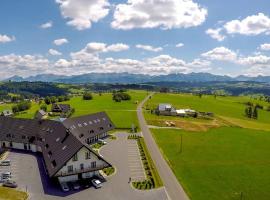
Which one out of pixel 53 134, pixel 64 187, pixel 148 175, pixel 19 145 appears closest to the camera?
pixel 64 187

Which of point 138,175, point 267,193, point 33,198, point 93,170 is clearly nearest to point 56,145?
point 93,170

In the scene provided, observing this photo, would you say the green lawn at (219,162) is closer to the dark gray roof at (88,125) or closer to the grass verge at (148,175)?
the grass verge at (148,175)

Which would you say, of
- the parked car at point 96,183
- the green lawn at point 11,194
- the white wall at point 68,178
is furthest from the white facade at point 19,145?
the parked car at point 96,183

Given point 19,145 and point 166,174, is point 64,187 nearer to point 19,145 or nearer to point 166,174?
point 166,174

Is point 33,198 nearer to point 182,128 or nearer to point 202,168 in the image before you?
point 202,168

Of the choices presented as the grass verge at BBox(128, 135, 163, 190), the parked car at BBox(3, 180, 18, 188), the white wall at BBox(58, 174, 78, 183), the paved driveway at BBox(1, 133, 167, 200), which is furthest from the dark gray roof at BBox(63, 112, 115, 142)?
the parked car at BBox(3, 180, 18, 188)

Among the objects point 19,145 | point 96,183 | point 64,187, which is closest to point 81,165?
point 96,183
